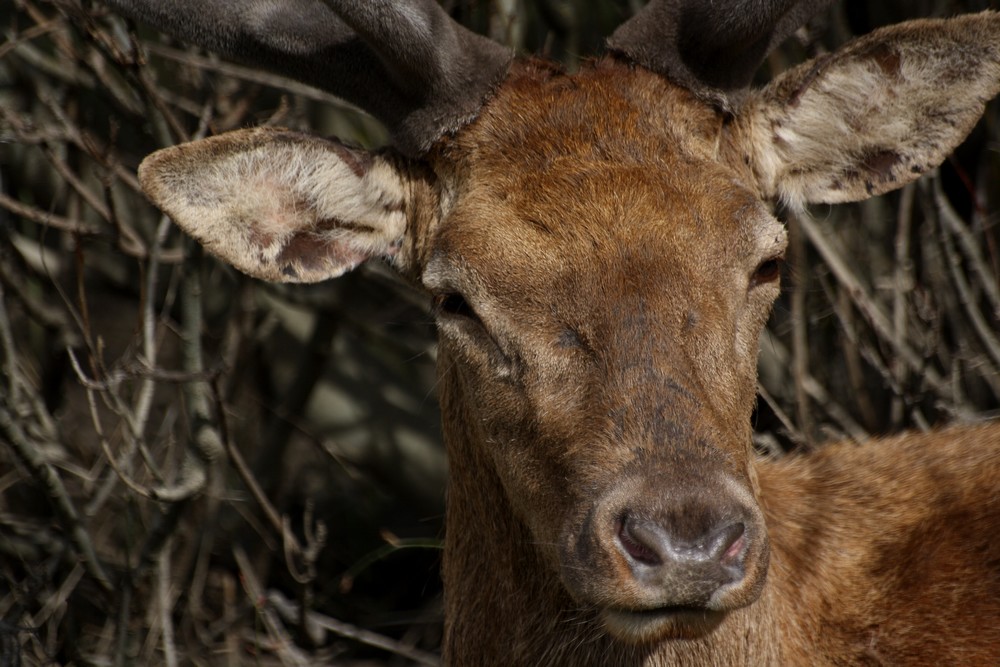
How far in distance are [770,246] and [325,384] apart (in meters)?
4.44

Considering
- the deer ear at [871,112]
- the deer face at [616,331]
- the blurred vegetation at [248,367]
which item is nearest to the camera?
the deer face at [616,331]

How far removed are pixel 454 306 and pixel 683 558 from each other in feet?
4.11

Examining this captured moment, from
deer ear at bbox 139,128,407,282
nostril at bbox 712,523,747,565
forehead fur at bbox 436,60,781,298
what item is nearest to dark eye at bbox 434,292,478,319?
forehead fur at bbox 436,60,781,298

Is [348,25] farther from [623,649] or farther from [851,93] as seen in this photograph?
[623,649]

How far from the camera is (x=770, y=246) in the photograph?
3.96 meters

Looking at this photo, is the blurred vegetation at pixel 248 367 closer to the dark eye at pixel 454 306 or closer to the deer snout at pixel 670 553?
the dark eye at pixel 454 306

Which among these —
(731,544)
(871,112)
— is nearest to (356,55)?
(871,112)

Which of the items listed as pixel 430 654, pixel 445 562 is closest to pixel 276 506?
pixel 430 654

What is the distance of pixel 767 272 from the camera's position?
405 cm

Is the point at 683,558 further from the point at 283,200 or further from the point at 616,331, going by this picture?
the point at 283,200

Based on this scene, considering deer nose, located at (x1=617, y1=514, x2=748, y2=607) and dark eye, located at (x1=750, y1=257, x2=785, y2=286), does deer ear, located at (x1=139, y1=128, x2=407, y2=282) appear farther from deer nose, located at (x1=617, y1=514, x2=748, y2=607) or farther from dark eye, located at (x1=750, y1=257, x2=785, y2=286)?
deer nose, located at (x1=617, y1=514, x2=748, y2=607)

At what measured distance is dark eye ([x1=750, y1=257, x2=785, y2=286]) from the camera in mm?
3998

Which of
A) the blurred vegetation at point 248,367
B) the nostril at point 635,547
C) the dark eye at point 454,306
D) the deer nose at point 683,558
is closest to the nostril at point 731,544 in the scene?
the deer nose at point 683,558

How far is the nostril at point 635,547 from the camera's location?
10.4 feet
